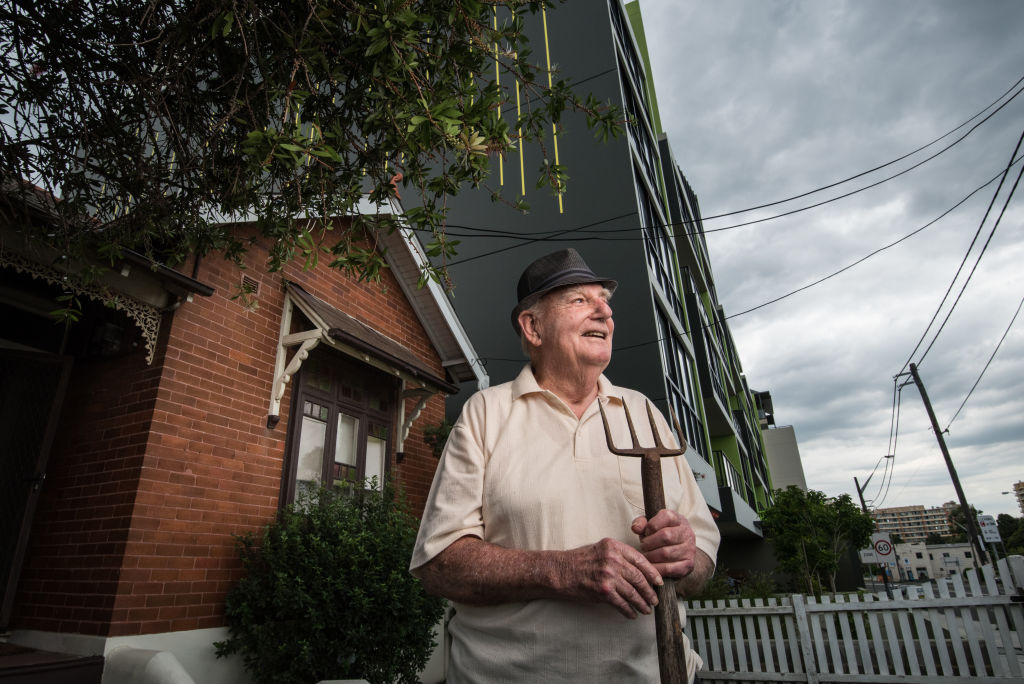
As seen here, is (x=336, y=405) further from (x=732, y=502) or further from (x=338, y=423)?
(x=732, y=502)

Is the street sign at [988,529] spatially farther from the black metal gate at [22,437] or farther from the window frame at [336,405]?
the black metal gate at [22,437]

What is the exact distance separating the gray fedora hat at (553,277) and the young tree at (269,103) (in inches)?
43.5

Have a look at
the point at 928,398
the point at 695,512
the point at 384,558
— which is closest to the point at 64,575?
the point at 384,558

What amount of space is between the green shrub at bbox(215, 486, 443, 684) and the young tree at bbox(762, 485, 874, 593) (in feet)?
65.4

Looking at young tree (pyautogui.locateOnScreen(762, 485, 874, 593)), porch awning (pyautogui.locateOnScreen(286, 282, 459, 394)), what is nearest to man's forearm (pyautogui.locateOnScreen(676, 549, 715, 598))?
porch awning (pyautogui.locateOnScreen(286, 282, 459, 394))

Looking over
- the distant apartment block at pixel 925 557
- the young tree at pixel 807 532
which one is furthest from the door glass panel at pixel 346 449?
the distant apartment block at pixel 925 557

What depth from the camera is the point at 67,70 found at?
3582mm

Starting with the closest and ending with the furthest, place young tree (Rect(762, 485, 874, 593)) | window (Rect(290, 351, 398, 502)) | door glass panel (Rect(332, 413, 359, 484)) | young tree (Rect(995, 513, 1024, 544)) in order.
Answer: window (Rect(290, 351, 398, 502)) < door glass panel (Rect(332, 413, 359, 484)) < young tree (Rect(762, 485, 874, 593)) < young tree (Rect(995, 513, 1024, 544))

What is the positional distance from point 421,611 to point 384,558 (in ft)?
1.92

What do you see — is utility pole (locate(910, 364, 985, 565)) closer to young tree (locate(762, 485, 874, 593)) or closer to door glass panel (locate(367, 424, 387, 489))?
young tree (locate(762, 485, 874, 593))

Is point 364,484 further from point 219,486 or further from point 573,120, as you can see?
point 573,120

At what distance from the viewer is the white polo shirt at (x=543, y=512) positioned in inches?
56.7

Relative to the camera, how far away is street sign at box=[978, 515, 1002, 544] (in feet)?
62.6

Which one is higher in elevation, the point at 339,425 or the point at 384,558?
the point at 339,425
